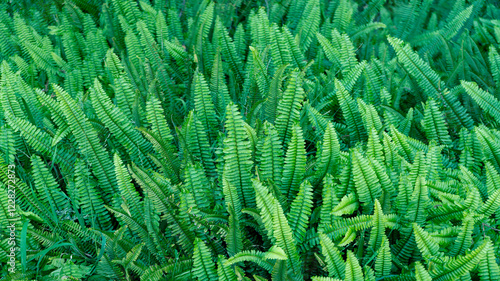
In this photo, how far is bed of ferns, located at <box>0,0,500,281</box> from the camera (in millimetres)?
2055

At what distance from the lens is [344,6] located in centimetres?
362

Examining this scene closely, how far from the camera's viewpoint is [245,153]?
7.39 ft

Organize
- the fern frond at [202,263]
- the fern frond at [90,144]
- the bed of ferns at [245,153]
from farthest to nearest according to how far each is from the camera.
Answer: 1. the fern frond at [90,144]
2. the bed of ferns at [245,153]
3. the fern frond at [202,263]

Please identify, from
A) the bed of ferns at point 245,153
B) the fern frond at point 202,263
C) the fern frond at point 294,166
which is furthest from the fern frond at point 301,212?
the fern frond at point 202,263

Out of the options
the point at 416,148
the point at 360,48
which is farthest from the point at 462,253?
the point at 360,48

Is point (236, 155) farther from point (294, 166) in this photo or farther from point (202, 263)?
point (202, 263)

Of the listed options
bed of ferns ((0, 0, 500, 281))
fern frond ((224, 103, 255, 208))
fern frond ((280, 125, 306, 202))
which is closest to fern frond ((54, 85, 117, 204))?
bed of ferns ((0, 0, 500, 281))

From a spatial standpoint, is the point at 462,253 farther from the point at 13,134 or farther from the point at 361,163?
the point at 13,134

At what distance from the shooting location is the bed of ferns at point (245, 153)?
80.9 inches

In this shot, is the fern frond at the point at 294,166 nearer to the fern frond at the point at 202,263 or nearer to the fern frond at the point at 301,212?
the fern frond at the point at 301,212

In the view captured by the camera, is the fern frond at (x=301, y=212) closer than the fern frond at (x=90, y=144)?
Yes

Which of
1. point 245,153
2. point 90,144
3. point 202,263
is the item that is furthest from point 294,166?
point 90,144

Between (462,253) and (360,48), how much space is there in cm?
192

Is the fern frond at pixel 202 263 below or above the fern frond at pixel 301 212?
below
